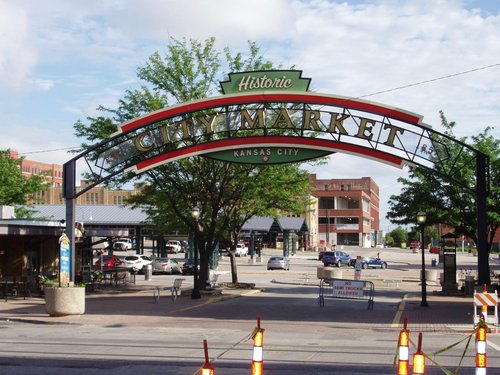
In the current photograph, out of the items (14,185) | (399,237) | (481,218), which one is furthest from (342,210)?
(481,218)

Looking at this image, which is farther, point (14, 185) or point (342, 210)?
point (342, 210)

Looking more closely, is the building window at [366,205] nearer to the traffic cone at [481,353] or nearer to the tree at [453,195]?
the tree at [453,195]

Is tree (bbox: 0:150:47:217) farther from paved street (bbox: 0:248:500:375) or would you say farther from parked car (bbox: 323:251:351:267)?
parked car (bbox: 323:251:351:267)

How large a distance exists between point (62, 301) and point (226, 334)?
22.4 ft

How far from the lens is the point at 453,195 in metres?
32.7

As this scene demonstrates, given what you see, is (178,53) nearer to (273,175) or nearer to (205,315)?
(273,175)

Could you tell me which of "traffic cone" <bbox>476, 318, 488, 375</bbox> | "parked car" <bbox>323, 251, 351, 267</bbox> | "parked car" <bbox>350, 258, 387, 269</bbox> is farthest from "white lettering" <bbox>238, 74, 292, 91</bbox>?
"parked car" <bbox>323, 251, 351, 267</bbox>

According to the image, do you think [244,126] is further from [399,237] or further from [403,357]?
[399,237]

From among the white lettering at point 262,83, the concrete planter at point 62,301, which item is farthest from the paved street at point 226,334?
the white lettering at point 262,83

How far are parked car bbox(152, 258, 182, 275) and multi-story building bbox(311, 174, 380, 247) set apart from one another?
3169 inches

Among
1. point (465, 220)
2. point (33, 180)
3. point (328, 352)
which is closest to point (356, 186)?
point (33, 180)

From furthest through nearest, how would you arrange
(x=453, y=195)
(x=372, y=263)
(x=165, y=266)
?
(x=372, y=263)
(x=165, y=266)
(x=453, y=195)

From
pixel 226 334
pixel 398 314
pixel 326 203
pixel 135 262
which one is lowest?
pixel 398 314

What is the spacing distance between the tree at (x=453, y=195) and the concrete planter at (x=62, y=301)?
56.2ft
